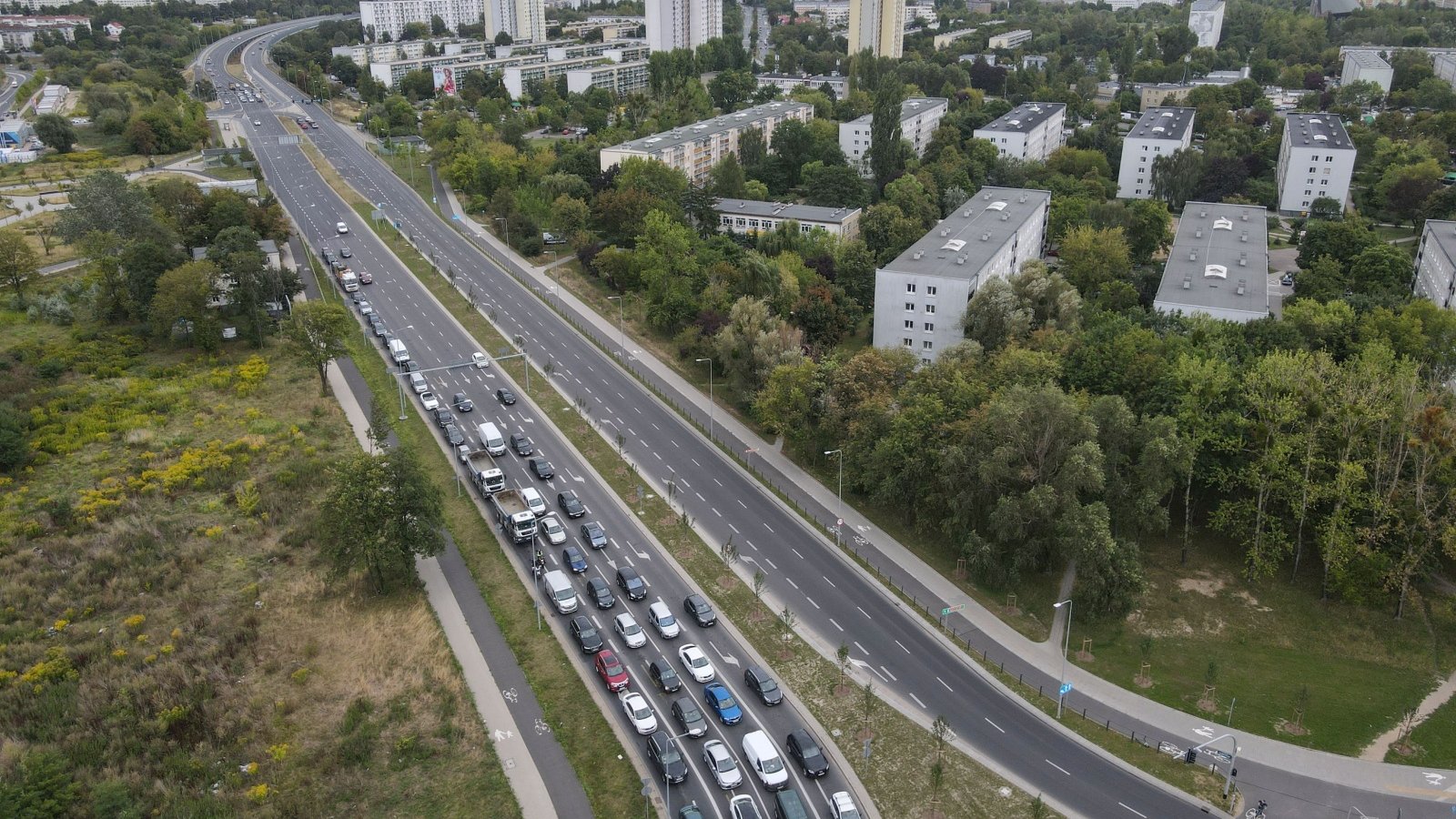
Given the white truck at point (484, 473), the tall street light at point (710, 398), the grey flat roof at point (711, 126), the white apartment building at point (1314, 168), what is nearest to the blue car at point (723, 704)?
the white truck at point (484, 473)

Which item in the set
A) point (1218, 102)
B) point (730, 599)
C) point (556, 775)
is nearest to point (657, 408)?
point (730, 599)

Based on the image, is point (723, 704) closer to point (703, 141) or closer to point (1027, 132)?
point (703, 141)

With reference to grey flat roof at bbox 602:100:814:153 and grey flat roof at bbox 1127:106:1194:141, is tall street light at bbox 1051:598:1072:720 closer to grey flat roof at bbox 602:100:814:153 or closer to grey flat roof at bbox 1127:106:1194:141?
grey flat roof at bbox 602:100:814:153

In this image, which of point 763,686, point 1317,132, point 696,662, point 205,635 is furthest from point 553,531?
point 1317,132

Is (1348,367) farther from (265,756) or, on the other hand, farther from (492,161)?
(492,161)

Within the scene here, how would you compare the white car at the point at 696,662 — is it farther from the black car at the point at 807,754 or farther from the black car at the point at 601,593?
the black car at the point at 807,754

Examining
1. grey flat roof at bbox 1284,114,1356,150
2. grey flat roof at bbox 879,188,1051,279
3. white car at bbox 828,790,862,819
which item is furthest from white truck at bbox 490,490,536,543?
grey flat roof at bbox 1284,114,1356,150
